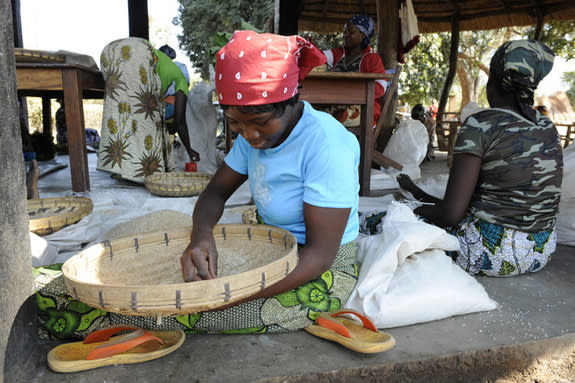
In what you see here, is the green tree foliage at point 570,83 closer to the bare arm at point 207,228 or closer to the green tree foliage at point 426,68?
the green tree foliage at point 426,68

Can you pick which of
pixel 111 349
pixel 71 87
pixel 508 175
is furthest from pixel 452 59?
pixel 111 349

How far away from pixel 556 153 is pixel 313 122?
1021 mm

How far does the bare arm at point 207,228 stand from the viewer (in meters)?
1.16

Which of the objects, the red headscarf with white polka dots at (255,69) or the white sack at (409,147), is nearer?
the red headscarf with white polka dots at (255,69)

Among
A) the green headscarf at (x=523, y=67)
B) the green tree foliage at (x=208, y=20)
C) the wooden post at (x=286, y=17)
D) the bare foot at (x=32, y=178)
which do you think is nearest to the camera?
the green headscarf at (x=523, y=67)

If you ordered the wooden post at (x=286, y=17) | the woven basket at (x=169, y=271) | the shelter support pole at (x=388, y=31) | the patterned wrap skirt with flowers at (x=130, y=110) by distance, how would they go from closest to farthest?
the woven basket at (x=169, y=271)
the patterned wrap skirt with flowers at (x=130, y=110)
the shelter support pole at (x=388, y=31)
the wooden post at (x=286, y=17)

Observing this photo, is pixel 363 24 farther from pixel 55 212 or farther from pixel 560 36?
pixel 560 36

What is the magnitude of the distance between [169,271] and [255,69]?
639 mm

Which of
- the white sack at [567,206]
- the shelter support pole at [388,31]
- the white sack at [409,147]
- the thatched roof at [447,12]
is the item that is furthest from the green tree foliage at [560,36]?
the white sack at [567,206]

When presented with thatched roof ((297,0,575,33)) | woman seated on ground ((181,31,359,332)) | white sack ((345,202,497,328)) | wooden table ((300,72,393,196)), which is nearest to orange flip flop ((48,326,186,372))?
woman seated on ground ((181,31,359,332))

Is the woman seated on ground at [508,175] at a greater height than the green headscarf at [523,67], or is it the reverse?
the green headscarf at [523,67]

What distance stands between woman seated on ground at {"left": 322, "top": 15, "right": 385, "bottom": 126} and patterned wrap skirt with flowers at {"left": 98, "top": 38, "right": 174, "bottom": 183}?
1.64 m

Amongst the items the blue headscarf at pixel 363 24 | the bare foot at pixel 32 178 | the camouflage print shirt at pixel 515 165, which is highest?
the blue headscarf at pixel 363 24

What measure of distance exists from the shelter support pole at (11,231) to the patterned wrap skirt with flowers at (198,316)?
0.12 meters
